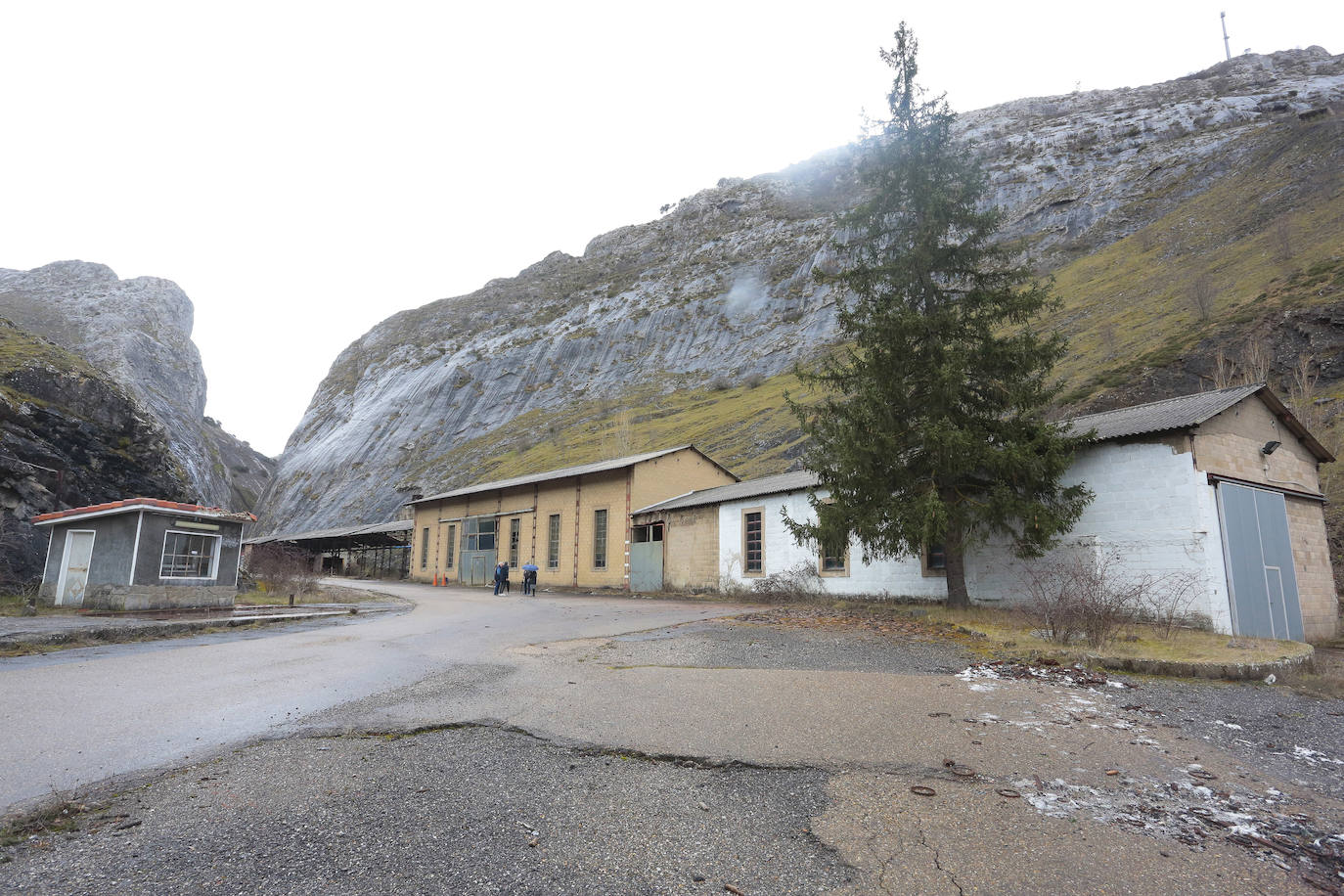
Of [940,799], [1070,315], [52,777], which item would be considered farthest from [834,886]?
[1070,315]

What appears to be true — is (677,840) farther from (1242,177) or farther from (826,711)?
(1242,177)

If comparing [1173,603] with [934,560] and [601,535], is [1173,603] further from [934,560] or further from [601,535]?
[601,535]

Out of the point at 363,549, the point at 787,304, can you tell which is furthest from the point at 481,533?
the point at 787,304

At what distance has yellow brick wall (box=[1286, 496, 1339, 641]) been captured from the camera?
1315cm

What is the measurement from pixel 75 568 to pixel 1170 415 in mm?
25283

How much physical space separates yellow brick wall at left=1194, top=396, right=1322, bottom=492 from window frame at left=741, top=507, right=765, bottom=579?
11.6m

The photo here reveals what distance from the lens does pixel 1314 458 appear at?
15289 millimetres

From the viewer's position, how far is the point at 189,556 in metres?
17.1

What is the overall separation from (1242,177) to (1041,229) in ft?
52.6

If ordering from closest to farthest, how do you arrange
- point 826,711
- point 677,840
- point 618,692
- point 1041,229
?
point 677,840, point 826,711, point 618,692, point 1041,229

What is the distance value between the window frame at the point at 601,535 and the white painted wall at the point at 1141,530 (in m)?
14.6

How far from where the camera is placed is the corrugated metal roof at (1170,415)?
461 inches

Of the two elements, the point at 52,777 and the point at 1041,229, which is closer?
the point at 52,777

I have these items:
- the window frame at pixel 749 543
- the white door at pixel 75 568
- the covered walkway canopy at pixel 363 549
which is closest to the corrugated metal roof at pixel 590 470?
the window frame at pixel 749 543
